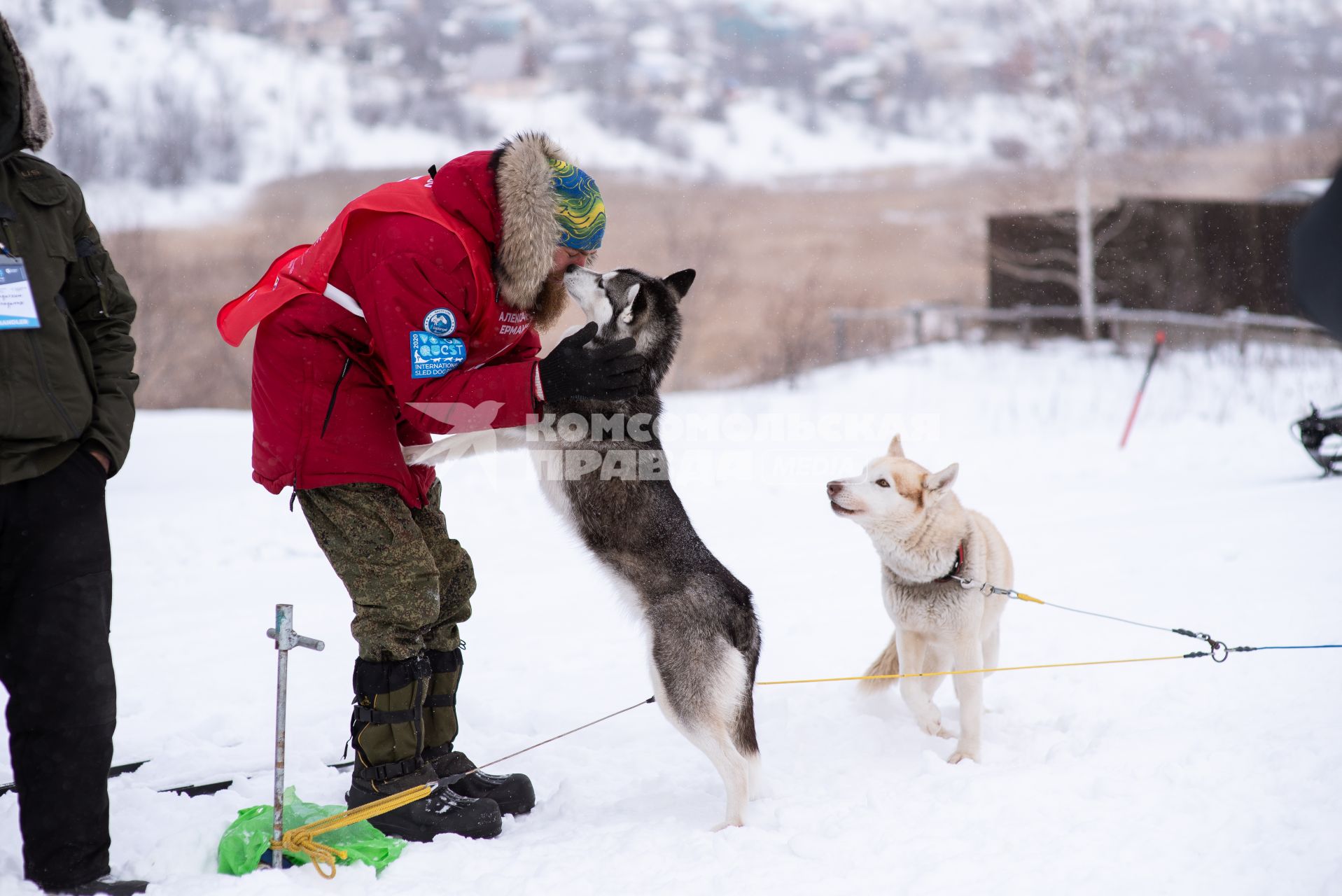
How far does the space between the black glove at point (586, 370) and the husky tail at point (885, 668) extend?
59.6 inches

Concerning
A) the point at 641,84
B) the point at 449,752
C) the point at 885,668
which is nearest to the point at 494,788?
the point at 449,752

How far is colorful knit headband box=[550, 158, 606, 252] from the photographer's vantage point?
2593 millimetres

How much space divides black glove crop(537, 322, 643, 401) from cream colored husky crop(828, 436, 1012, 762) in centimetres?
95

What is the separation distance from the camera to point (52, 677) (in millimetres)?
2059

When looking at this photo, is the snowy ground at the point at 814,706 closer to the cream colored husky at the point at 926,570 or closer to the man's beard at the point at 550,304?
the cream colored husky at the point at 926,570

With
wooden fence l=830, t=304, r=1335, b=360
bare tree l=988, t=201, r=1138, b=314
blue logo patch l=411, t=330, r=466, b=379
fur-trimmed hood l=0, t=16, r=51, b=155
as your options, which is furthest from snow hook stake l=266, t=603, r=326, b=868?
bare tree l=988, t=201, r=1138, b=314

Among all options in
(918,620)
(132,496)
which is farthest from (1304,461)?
(132,496)

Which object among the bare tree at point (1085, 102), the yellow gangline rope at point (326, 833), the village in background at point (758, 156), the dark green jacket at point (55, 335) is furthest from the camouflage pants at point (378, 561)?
the bare tree at point (1085, 102)

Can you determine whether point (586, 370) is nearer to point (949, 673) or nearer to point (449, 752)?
point (449, 752)

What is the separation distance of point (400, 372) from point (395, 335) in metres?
0.09

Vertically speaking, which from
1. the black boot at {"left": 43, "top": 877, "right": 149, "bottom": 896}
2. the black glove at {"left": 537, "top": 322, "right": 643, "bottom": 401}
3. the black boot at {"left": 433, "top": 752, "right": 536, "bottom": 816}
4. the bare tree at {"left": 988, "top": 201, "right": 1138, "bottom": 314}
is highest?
the bare tree at {"left": 988, "top": 201, "right": 1138, "bottom": 314}

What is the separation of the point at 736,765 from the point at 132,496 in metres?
6.24

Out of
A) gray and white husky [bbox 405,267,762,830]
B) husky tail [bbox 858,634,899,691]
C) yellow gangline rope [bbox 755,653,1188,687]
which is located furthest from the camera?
husky tail [bbox 858,634,899,691]

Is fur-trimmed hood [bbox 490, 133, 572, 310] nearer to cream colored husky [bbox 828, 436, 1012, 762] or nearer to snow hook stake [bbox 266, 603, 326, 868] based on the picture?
snow hook stake [bbox 266, 603, 326, 868]
